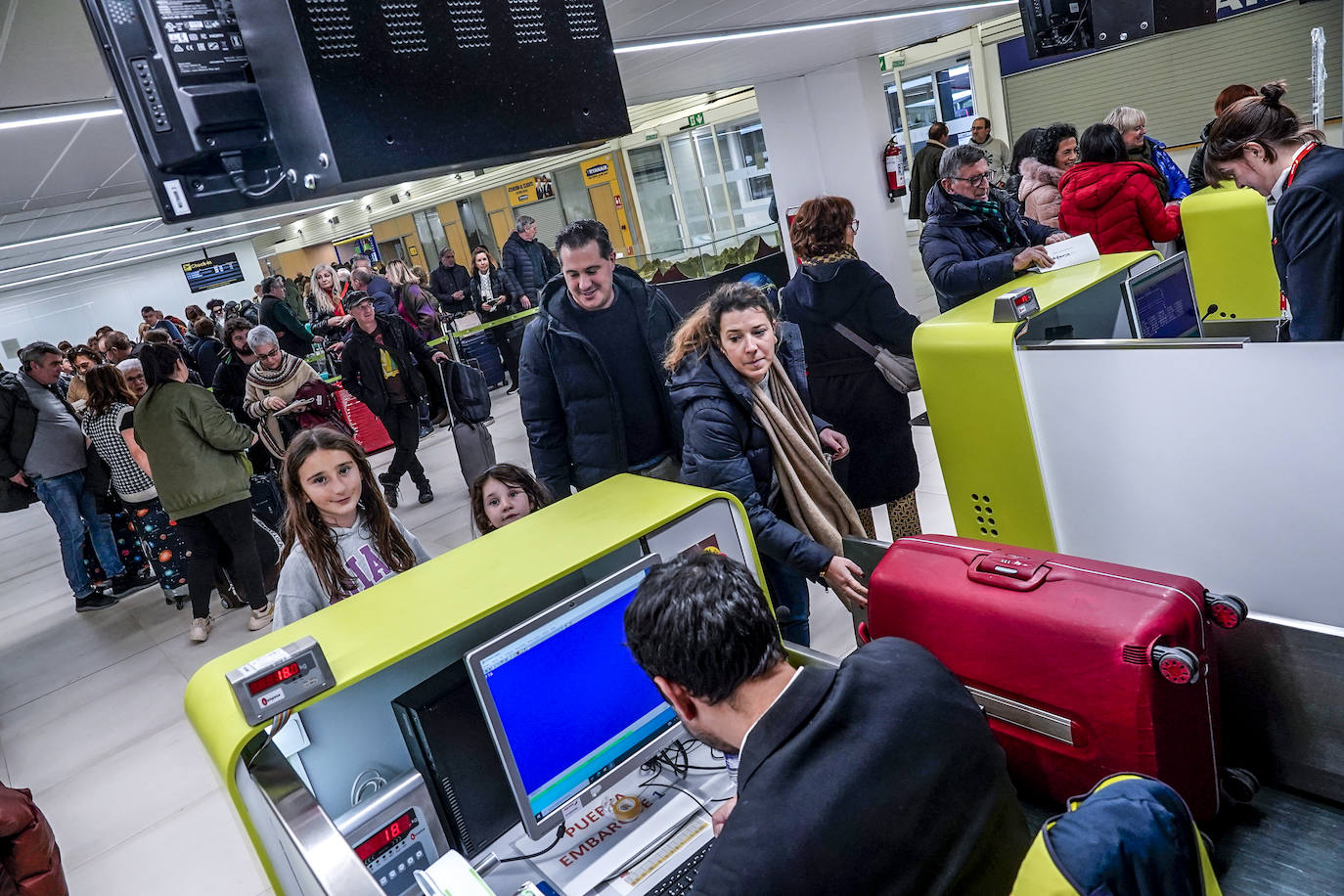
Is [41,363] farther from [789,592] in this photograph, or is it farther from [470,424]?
[789,592]

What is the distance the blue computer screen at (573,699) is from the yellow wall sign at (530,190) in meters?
16.0

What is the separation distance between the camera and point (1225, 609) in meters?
1.36

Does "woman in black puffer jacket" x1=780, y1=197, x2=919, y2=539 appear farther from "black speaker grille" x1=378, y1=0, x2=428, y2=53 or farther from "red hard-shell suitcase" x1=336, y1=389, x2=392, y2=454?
"red hard-shell suitcase" x1=336, y1=389, x2=392, y2=454

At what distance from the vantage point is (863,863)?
3.52ft

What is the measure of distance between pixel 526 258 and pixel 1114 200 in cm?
617

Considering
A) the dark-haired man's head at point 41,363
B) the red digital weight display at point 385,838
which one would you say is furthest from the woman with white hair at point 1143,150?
the dark-haired man's head at point 41,363

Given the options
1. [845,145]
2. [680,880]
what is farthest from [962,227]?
[845,145]

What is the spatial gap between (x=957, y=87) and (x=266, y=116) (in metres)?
14.2

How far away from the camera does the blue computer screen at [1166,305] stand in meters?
2.66

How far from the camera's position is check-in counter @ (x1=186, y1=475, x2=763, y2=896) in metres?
1.26

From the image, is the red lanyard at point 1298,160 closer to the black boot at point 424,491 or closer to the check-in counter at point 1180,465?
the check-in counter at point 1180,465

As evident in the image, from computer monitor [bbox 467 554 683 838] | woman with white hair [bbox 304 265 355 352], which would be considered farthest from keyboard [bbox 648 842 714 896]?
woman with white hair [bbox 304 265 355 352]

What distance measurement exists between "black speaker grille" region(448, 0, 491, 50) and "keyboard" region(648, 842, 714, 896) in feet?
5.86

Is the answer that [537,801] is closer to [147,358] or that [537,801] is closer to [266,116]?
[266,116]
